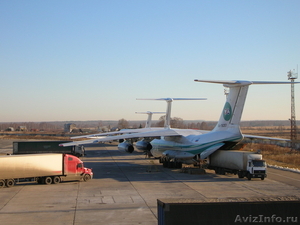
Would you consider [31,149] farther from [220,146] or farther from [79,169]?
[220,146]

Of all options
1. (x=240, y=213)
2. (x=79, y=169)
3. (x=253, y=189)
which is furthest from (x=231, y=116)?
(x=240, y=213)

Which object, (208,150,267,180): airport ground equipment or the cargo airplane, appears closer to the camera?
(208,150,267,180): airport ground equipment

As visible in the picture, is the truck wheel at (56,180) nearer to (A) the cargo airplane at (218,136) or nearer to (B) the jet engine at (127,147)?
(A) the cargo airplane at (218,136)

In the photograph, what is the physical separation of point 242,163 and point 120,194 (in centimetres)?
1005

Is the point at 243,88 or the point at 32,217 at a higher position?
the point at 243,88

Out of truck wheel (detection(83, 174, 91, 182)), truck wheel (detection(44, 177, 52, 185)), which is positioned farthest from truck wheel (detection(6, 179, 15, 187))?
truck wheel (detection(83, 174, 91, 182))

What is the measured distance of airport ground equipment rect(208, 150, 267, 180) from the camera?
1051 inches

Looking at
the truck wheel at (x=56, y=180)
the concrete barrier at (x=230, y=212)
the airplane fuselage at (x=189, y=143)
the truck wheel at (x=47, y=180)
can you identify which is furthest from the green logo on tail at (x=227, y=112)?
the concrete barrier at (x=230, y=212)

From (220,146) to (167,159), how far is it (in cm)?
767

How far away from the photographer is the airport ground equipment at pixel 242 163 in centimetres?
2669

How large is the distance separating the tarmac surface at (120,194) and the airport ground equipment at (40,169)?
2.05 ft

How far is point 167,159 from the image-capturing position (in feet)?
118

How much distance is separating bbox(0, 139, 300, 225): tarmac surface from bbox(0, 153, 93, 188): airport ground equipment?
62 cm

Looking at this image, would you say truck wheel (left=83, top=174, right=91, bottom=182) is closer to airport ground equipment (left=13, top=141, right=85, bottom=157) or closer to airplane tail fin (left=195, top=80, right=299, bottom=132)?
airplane tail fin (left=195, top=80, right=299, bottom=132)
